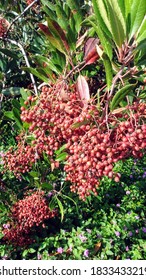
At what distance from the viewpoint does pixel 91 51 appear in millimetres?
1256

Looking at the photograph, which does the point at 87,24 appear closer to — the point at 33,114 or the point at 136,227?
the point at 33,114

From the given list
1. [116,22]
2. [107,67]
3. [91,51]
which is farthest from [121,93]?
[91,51]

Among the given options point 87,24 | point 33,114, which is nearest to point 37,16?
point 87,24

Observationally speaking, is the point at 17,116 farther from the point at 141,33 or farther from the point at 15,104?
the point at 141,33

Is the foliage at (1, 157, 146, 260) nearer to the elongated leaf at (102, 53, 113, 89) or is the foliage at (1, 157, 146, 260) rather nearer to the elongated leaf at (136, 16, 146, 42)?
the elongated leaf at (102, 53, 113, 89)

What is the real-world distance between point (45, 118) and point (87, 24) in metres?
0.52

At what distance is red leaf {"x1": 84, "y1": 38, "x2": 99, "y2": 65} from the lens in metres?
1.26

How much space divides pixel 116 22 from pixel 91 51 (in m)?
0.33

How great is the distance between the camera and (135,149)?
1013 mm

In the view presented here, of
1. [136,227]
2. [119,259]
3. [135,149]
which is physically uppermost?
[135,149]

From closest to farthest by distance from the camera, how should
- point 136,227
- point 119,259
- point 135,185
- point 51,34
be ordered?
1. point 51,34
2. point 119,259
3. point 136,227
4. point 135,185

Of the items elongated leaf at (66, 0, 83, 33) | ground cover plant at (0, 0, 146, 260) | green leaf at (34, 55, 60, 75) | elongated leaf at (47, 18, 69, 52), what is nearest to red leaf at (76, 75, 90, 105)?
ground cover plant at (0, 0, 146, 260)

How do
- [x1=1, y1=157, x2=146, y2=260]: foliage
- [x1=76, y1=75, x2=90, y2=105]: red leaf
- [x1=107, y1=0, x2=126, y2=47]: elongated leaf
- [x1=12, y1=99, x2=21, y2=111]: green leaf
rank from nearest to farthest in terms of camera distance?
[x1=107, y1=0, x2=126, y2=47]: elongated leaf < [x1=76, y1=75, x2=90, y2=105]: red leaf < [x1=12, y1=99, x2=21, y2=111]: green leaf < [x1=1, y1=157, x2=146, y2=260]: foliage
